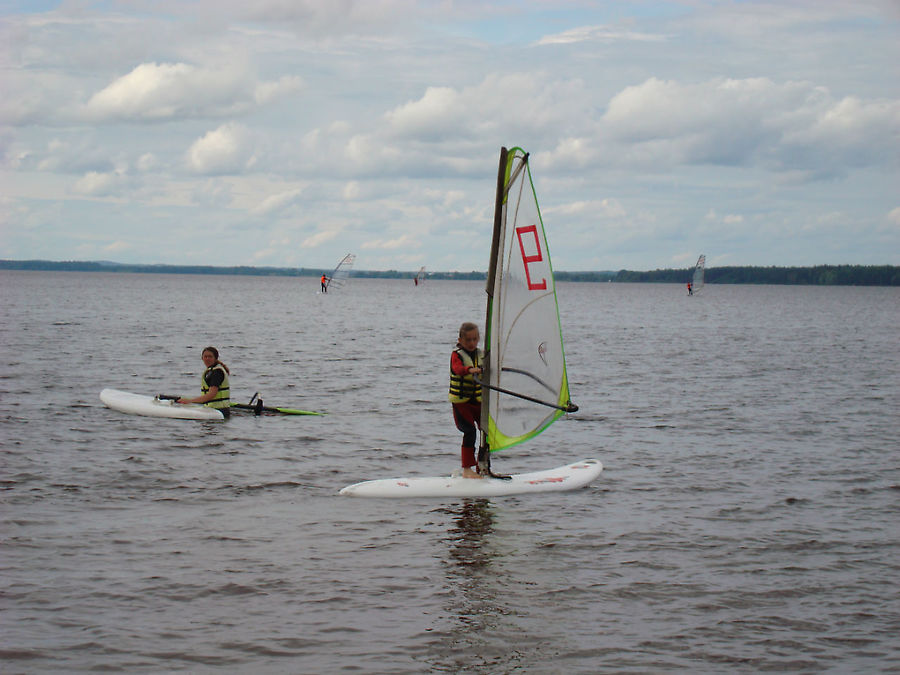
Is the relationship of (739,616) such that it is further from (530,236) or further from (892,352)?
(892,352)

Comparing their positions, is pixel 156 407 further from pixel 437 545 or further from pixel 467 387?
pixel 437 545

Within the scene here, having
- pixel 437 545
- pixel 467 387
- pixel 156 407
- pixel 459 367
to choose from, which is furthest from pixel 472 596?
pixel 156 407

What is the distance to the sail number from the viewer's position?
12.4 metres

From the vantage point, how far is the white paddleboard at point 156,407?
67.3 feet

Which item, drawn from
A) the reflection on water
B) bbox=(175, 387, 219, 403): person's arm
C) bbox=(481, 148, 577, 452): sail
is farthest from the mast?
bbox=(175, 387, 219, 403): person's arm

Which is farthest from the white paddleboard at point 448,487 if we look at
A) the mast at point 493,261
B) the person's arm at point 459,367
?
the person's arm at point 459,367

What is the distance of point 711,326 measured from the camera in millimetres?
70812

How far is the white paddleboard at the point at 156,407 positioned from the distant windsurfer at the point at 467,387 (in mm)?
8641

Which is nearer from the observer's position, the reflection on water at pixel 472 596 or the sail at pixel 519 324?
the reflection on water at pixel 472 596

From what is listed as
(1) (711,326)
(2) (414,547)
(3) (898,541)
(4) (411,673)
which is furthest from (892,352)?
(4) (411,673)

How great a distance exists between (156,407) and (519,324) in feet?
38.0

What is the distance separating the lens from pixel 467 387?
519 inches

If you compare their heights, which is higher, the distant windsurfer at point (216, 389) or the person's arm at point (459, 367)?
the person's arm at point (459, 367)

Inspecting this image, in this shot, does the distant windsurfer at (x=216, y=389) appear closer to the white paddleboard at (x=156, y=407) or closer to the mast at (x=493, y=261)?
the white paddleboard at (x=156, y=407)
